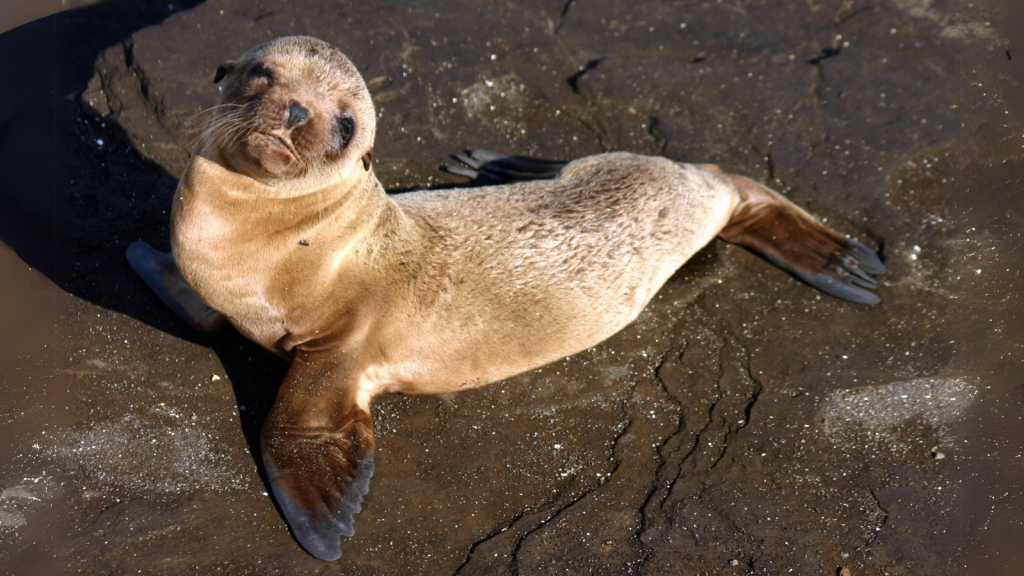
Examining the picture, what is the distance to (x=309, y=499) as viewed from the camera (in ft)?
14.3

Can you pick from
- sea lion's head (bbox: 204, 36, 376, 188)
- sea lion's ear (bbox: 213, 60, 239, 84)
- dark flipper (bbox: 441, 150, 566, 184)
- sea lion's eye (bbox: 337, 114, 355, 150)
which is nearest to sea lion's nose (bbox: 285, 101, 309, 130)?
sea lion's head (bbox: 204, 36, 376, 188)

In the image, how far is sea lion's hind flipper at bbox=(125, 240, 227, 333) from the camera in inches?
201

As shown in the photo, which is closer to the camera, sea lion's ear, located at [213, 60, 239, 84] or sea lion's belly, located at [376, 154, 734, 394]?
sea lion's ear, located at [213, 60, 239, 84]

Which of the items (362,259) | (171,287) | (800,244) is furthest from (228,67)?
(800,244)

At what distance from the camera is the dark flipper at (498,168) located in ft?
20.9

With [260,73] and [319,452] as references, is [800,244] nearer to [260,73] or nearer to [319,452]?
[319,452]

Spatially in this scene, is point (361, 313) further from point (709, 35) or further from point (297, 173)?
point (709, 35)

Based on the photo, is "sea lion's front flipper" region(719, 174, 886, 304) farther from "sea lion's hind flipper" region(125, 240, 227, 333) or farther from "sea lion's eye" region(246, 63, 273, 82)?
"sea lion's hind flipper" region(125, 240, 227, 333)

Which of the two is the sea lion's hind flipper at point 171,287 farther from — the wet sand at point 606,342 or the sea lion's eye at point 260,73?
the sea lion's eye at point 260,73

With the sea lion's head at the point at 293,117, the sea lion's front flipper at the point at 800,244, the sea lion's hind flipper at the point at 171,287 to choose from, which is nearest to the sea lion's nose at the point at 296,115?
the sea lion's head at the point at 293,117

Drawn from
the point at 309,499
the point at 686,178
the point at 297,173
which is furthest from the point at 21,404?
the point at 686,178

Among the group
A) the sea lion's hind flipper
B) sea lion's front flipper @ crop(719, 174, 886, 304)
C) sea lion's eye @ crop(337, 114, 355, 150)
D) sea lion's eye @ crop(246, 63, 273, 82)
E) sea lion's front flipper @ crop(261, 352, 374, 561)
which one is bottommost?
sea lion's front flipper @ crop(719, 174, 886, 304)

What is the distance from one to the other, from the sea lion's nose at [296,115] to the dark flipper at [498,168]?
8.15 ft

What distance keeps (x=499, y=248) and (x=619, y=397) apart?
1196 millimetres
